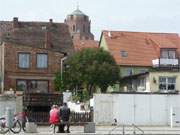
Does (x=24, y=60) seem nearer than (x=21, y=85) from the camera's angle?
No

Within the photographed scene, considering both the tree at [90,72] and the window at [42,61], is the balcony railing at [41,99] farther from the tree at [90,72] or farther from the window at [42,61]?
the window at [42,61]

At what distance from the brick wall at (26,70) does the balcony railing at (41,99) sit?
15.1 meters

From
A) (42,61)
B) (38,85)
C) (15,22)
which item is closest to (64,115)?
(38,85)

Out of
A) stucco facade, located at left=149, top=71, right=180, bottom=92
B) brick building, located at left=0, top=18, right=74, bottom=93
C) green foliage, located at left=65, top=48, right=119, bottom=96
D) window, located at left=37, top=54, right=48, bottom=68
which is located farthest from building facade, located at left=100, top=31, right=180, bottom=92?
window, located at left=37, top=54, right=48, bottom=68

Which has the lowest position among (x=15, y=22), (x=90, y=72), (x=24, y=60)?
(x=90, y=72)

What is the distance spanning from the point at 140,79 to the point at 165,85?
13.2 ft

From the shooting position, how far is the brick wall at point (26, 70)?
252 ft

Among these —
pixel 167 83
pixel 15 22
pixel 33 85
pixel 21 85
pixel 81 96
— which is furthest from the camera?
pixel 15 22

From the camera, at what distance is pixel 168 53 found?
9306 centimetres

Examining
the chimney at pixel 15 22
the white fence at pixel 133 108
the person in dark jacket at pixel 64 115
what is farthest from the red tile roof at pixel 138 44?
the person in dark jacket at pixel 64 115

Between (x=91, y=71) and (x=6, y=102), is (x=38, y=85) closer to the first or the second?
(x=91, y=71)

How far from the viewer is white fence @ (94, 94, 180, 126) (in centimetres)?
5347

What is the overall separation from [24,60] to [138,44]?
2581 cm

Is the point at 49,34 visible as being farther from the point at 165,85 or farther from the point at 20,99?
the point at 20,99
